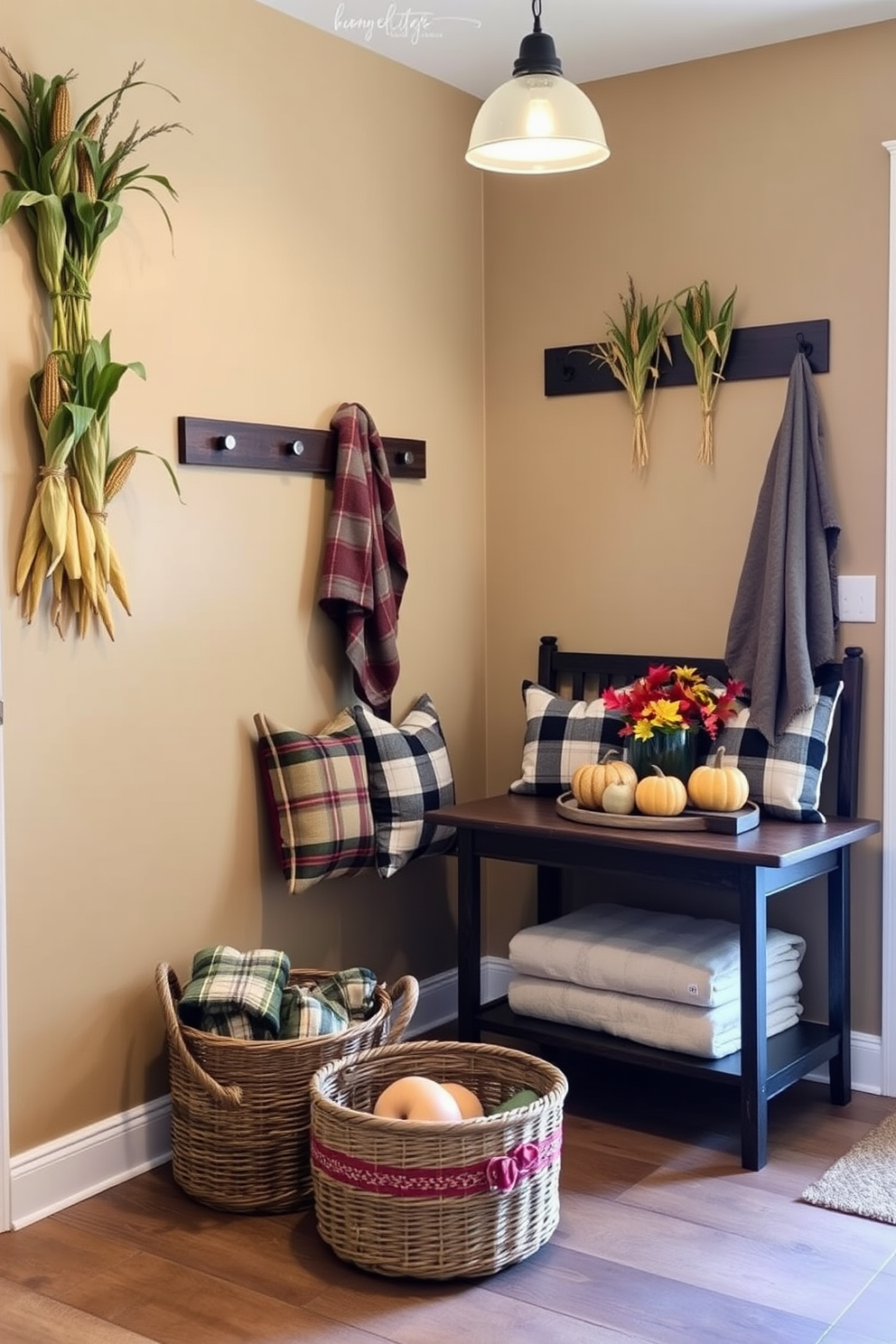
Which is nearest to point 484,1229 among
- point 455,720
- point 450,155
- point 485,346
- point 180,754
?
point 180,754

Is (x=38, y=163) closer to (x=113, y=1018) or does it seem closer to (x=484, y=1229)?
(x=113, y=1018)

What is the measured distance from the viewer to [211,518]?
304 cm

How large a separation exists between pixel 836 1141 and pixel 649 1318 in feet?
2.88

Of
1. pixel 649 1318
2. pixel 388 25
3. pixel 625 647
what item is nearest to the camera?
pixel 649 1318

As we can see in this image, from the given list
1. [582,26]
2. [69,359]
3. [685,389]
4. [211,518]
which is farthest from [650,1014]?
[582,26]

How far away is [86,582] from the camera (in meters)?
2.67

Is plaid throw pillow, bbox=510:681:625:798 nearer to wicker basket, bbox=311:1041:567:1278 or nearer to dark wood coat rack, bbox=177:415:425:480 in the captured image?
dark wood coat rack, bbox=177:415:425:480

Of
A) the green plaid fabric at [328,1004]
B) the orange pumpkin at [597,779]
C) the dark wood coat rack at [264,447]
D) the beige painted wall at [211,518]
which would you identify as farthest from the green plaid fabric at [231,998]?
the dark wood coat rack at [264,447]

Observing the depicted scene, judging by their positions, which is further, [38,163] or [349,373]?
[349,373]

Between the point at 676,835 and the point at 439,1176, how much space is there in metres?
0.92

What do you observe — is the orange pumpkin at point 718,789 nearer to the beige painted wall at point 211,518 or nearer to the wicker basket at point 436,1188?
the wicker basket at point 436,1188

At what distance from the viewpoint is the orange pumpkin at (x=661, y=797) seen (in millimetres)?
3043

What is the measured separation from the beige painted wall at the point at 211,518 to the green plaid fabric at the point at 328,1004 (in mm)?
291

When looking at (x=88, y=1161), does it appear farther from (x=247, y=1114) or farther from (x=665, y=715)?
(x=665, y=715)
